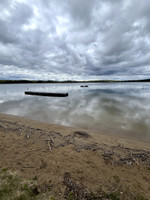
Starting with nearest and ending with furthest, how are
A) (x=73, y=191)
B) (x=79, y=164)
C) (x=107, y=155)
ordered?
(x=73, y=191)
(x=79, y=164)
(x=107, y=155)

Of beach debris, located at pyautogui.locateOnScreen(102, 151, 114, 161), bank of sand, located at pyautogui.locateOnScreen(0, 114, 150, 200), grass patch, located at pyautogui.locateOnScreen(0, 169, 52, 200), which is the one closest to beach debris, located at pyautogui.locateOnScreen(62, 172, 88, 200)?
bank of sand, located at pyautogui.locateOnScreen(0, 114, 150, 200)

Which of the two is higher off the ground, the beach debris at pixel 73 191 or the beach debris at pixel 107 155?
the beach debris at pixel 73 191

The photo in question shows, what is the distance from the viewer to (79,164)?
10.4ft

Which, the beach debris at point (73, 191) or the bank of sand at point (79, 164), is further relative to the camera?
the bank of sand at point (79, 164)

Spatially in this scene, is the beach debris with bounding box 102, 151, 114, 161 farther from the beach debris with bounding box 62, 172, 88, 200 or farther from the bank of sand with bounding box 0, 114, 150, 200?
the beach debris with bounding box 62, 172, 88, 200

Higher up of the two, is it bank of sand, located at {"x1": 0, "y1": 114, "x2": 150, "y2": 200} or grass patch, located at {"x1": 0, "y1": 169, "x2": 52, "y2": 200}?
grass patch, located at {"x1": 0, "y1": 169, "x2": 52, "y2": 200}

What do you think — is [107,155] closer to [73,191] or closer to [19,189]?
[73,191]

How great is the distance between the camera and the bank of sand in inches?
92.5

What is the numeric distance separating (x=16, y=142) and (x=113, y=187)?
427cm

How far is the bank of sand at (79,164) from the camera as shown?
2.35 metres

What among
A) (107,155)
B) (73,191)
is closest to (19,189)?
(73,191)

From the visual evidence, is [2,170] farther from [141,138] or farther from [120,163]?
[141,138]

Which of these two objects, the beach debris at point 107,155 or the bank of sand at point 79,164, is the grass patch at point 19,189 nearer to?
the bank of sand at point 79,164

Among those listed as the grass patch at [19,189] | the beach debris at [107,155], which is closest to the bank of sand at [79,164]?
→ the beach debris at [107,155]
